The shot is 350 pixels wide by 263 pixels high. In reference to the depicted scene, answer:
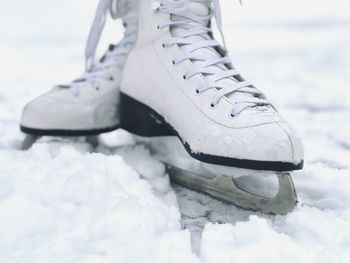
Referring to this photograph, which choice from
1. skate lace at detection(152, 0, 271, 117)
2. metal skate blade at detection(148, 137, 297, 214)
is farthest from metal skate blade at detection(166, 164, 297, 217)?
skate lace at detection(152, 0, 271, 117)

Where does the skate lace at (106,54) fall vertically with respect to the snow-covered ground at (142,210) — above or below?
above

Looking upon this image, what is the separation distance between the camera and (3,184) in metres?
0.84

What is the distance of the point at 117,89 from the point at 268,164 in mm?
492

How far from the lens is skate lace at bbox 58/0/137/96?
117 centimetres

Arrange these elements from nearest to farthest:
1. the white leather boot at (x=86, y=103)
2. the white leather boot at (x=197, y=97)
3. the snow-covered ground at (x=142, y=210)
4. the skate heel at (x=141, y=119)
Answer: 1. the snow-covered ground at (x=142, y=210)
2. the white leather boot at (x=197, y=97)
3. the skate heel at (x=141, y=119)
4. the white leather boot at (x=86, y=103)

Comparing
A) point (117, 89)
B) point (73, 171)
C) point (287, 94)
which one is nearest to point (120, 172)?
point (73, 171)

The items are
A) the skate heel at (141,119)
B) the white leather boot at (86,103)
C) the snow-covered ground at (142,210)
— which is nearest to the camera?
the snow-covered ground at (142,210)

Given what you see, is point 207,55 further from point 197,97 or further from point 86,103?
point 86,103

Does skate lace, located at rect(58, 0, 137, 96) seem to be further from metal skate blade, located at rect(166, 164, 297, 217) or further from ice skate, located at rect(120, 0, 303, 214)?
metal skate blade, located at rect(166, 164, 297, 217)

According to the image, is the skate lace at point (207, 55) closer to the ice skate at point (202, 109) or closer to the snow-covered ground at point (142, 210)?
the ice skate at point (202, 109)

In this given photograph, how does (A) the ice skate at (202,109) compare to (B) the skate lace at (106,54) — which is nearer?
(A) the ice skate at (202,109)

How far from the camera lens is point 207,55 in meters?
0.95

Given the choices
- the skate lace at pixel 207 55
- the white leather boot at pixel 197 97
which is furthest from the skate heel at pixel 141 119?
the skate lace at pixel 207 55

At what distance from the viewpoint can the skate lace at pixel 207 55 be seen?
2.84 feet
